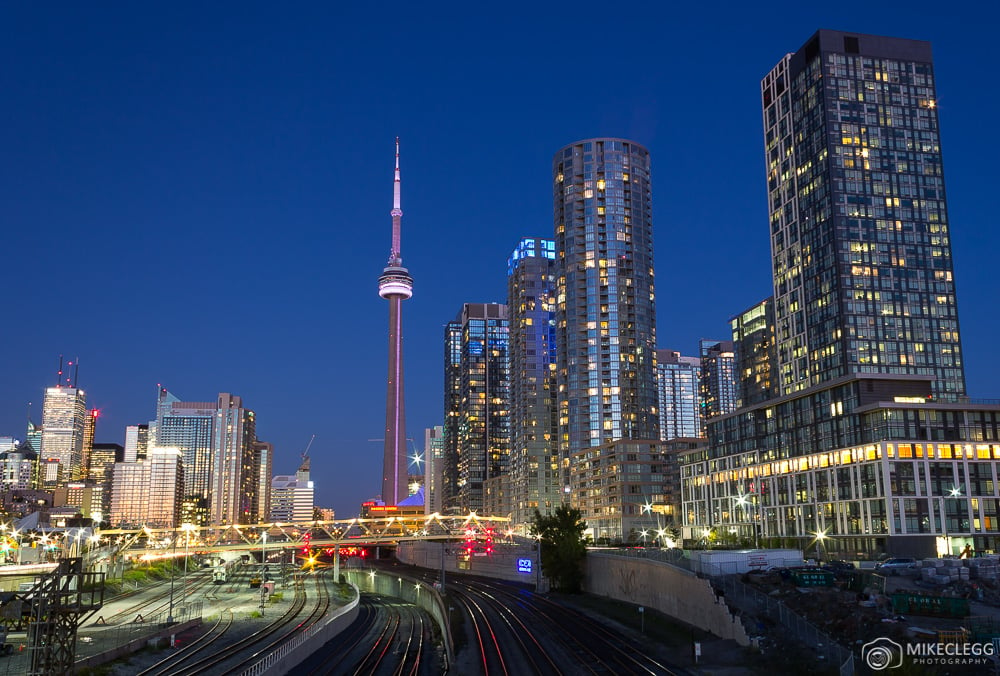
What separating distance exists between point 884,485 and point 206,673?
108889 millimetres

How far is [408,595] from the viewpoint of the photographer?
16362cm

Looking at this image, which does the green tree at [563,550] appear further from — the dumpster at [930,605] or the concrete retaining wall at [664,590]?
the dumpster at [930,605]

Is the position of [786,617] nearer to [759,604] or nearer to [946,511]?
[759,604]

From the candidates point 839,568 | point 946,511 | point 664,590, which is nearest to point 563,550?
point 664,590

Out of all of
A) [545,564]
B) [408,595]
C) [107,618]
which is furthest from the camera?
[408,595]

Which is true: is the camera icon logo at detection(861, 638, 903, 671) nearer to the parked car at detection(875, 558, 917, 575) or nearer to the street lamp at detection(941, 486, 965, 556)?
the parked car at detection(875, 558, 917, 575)

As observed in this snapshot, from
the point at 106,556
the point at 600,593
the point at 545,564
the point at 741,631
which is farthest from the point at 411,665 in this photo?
the point at 106,556

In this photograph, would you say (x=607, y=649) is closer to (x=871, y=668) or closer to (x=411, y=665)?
(x=411, y=665)

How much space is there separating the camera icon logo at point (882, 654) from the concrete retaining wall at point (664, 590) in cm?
1314

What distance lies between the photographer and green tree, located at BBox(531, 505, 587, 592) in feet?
428

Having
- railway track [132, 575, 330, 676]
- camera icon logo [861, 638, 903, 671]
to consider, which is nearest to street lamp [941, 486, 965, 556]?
railway track [132, 575, 330, 676]

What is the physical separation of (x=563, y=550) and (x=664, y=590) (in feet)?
123

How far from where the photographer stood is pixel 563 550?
131250 millimetres

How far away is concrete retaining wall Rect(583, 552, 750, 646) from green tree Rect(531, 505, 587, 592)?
167 cm
